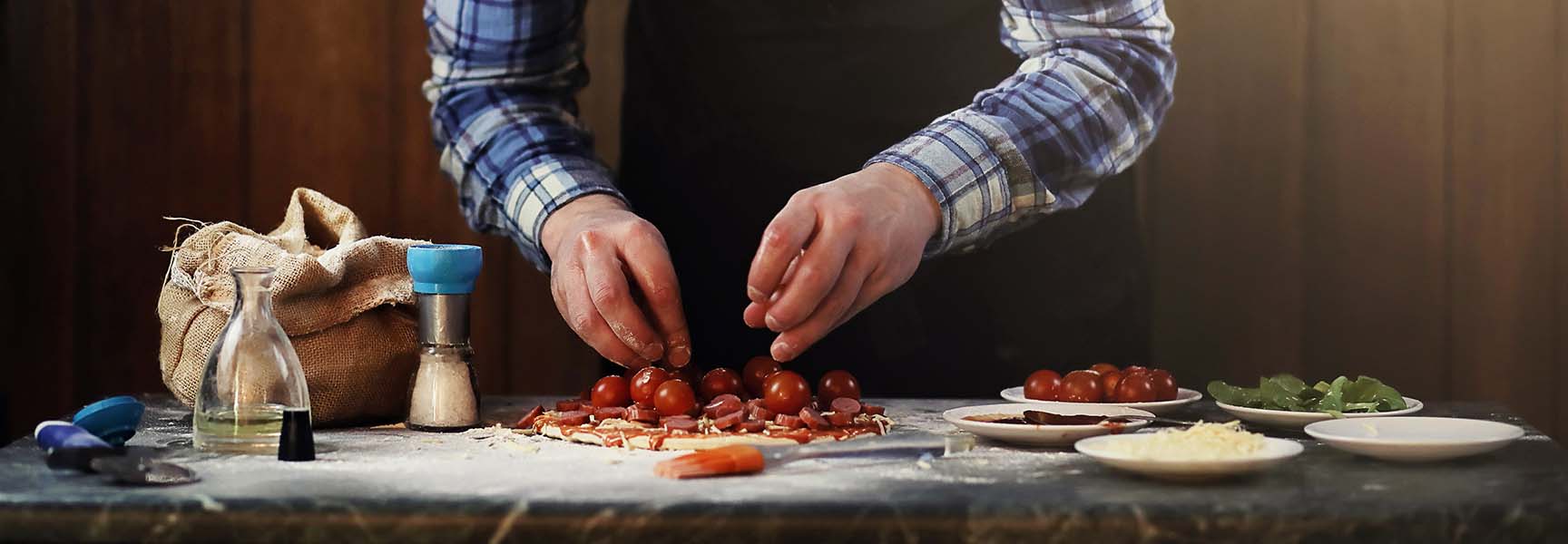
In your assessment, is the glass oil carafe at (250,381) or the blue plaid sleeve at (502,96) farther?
the blue plaid sleeve at (502,96)

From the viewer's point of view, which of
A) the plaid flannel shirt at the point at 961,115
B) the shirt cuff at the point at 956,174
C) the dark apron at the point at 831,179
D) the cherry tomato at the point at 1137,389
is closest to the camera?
the cherry tomato at the point at 1137,389

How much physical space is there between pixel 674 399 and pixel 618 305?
0.13 m

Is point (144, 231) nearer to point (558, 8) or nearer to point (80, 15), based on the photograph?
point (80, 15)

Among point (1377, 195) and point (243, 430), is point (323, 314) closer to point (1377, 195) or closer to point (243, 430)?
point (243, 430)

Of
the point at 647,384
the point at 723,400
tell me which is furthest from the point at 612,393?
the point at 723,400

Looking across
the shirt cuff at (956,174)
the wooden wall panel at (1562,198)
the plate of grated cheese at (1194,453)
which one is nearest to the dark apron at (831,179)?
Answer: the shirt cuff at (956,174)

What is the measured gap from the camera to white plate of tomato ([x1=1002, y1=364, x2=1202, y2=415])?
160 centimetres

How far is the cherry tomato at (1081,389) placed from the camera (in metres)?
1.61

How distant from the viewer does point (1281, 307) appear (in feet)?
8.27

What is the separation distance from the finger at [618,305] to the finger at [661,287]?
1 centimetres

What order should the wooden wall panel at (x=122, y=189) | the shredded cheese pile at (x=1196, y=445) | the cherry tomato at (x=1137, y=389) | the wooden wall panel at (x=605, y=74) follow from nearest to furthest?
the shredded cheese pile at (x=1196, y=445) < the cherry tomato at (x=1137, y=389) < the wooden wall panel at (x=605, y=74) < the wooden wall panel at (x=122, y=189)

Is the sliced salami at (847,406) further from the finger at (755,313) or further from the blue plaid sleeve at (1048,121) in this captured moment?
the blue plaid sleeve at (1048,121)

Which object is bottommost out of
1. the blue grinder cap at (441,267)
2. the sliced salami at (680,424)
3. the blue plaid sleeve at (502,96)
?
the sliced salami at (680,424)

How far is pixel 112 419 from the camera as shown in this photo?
4.50ft
